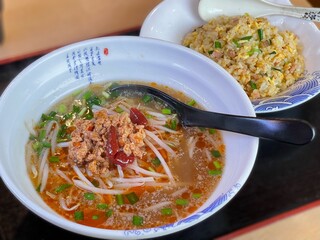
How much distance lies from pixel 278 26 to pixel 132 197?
110 cm

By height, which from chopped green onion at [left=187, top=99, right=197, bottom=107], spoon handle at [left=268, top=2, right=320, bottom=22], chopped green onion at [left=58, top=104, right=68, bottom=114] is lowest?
chopped green onion at [left=58, top=104, right=68, bottom=114]

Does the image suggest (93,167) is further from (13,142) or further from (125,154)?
(13,142)

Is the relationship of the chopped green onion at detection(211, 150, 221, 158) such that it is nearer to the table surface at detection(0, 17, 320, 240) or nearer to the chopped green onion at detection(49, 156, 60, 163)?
the table surface at detection(0, 17, 320, 240)

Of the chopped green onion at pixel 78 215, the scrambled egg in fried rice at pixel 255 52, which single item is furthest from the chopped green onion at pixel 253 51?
the chopped green onion at pixel 78 215

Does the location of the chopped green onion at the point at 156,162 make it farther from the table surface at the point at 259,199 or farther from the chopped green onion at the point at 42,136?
the chopped green onion at the point at 42,136

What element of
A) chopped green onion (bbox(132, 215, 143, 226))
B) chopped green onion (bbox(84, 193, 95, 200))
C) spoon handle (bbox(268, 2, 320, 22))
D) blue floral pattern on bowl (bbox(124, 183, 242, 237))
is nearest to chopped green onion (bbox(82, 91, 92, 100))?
chopped green onion (bbox(84, 193, 95, 200))

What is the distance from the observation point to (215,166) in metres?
1.24

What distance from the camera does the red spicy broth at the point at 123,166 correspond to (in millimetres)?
1152

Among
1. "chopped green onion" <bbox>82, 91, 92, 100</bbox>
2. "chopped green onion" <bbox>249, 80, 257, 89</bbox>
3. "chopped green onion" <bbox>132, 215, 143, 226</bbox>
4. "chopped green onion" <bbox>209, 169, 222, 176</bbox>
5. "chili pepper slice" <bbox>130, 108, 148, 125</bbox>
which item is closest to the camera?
"chopped green onion" <bbox>132, 215, 143, 226</bbox>

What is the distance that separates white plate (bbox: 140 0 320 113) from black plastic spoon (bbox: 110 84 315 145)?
0.85ft

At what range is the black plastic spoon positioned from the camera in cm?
115

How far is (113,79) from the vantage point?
150 centimetres

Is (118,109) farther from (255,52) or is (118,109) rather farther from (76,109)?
(255,52)

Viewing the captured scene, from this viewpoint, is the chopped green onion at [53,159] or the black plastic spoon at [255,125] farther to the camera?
the chopped green onion at [53,159]
